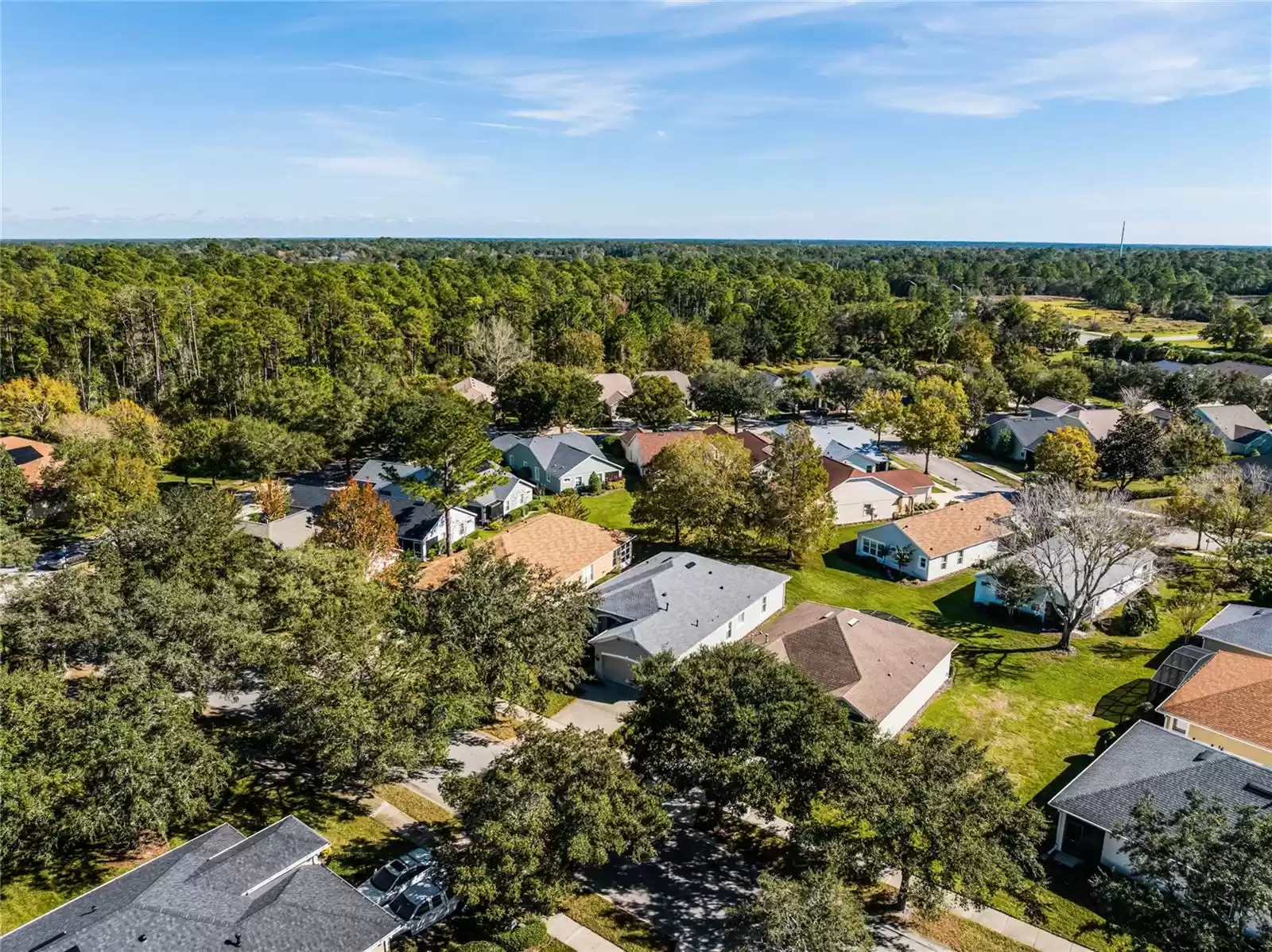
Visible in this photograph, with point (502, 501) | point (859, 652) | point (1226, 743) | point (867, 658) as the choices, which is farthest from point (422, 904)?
point (502, 501)

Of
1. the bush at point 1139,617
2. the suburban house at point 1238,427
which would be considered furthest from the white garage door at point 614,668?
the suburban house at point 1238,427

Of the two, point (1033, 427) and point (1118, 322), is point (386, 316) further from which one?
point (1118, 322)

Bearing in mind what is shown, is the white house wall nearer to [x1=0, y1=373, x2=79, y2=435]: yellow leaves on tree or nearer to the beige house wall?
the beige house wall

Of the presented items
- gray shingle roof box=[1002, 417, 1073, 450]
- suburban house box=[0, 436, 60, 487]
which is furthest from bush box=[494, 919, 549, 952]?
gray shingle roof box=[1002, 417, 1073, 450]

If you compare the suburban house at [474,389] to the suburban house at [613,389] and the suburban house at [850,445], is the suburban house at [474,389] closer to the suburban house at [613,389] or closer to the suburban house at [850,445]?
the suburban house at [613,389]

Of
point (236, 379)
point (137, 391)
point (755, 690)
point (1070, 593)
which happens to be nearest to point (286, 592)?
point (755, 690)
